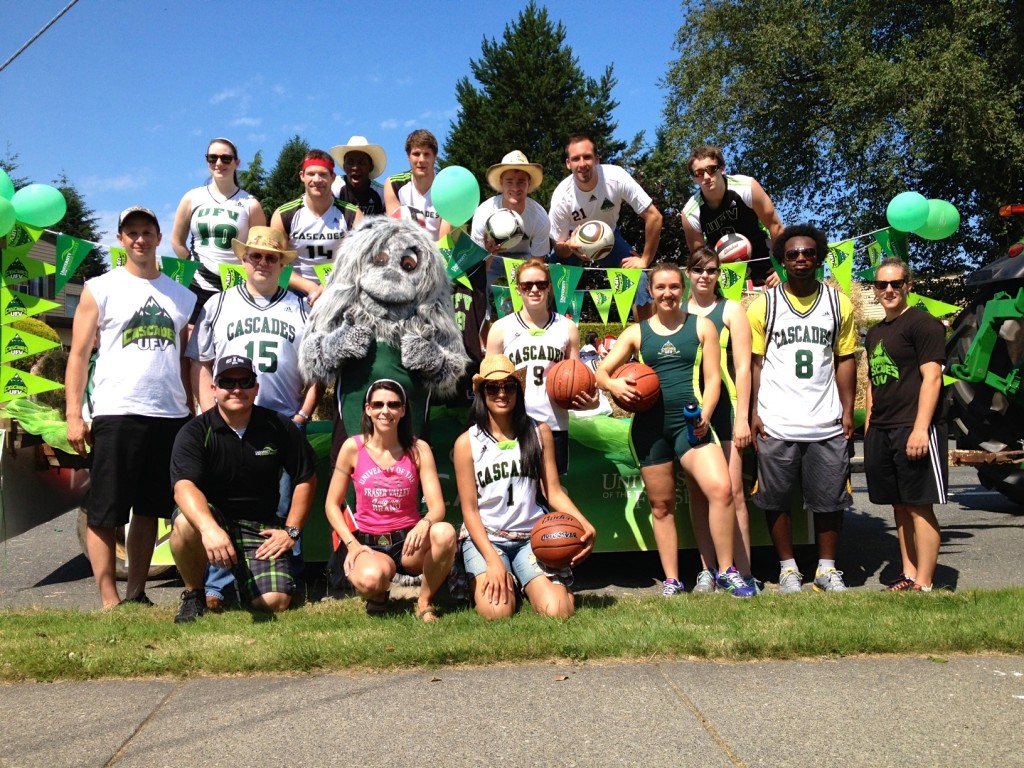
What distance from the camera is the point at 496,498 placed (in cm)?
484

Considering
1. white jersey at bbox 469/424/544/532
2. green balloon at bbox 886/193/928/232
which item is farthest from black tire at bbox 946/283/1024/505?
white jersey at bbox 469/424/544/532

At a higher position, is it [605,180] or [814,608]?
[605,180]

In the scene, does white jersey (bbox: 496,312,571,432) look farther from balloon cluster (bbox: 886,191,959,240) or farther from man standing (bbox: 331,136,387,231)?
balloon cluster (bbox: 886,191,959,240)

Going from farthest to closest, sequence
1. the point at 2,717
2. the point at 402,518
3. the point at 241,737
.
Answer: the point at 402,518 < the point at 2,717 < the point at 241,737

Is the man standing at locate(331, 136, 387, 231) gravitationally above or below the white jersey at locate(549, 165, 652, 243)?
above

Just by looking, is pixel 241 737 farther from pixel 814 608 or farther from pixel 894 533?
pixel 894 533

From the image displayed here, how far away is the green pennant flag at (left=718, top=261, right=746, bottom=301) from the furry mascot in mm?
2260

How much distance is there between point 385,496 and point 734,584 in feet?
6.43

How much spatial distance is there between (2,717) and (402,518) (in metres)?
1.99

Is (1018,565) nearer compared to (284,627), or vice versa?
(284,627)

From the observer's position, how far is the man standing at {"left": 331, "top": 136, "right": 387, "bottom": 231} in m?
6.64

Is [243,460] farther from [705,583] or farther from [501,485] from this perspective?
[705,583]

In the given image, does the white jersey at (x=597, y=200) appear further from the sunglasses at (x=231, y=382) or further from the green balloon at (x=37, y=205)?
the green balloon at (x=37, y=205)

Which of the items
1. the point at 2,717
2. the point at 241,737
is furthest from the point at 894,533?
the point at 2,717
